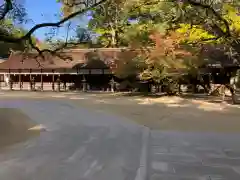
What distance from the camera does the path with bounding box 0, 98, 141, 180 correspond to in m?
7.54

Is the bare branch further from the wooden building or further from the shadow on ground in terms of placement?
the wooden building

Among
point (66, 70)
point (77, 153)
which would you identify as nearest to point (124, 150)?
point (77, 153)

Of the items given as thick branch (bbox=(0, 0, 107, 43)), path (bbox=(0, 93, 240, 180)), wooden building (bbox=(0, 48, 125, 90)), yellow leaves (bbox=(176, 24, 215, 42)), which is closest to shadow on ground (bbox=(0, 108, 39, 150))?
path (bbox=(0, 93, 240, 180))

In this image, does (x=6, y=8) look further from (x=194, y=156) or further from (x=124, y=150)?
(x=194, y=156)

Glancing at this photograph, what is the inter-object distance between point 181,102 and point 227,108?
15.1 ft

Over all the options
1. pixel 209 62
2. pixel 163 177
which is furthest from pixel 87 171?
pixel 209 62

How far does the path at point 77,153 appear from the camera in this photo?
754cm

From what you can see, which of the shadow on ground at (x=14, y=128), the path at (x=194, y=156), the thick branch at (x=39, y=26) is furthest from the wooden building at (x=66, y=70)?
the path at (x=194, y=156)

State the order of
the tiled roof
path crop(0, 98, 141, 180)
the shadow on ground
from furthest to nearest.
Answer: the tiled roof, the shadow on ground, path crop(0, 98, 141, 180)

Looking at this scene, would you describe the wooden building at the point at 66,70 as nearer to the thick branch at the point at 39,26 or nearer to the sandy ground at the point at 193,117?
the sandy ground at the point at 193,117

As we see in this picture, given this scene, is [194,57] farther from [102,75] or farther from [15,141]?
[15,141]

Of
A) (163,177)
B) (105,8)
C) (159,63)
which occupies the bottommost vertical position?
(163,177)

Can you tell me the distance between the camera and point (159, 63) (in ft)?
88.1

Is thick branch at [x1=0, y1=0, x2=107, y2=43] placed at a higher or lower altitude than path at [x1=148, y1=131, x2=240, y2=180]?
higher
